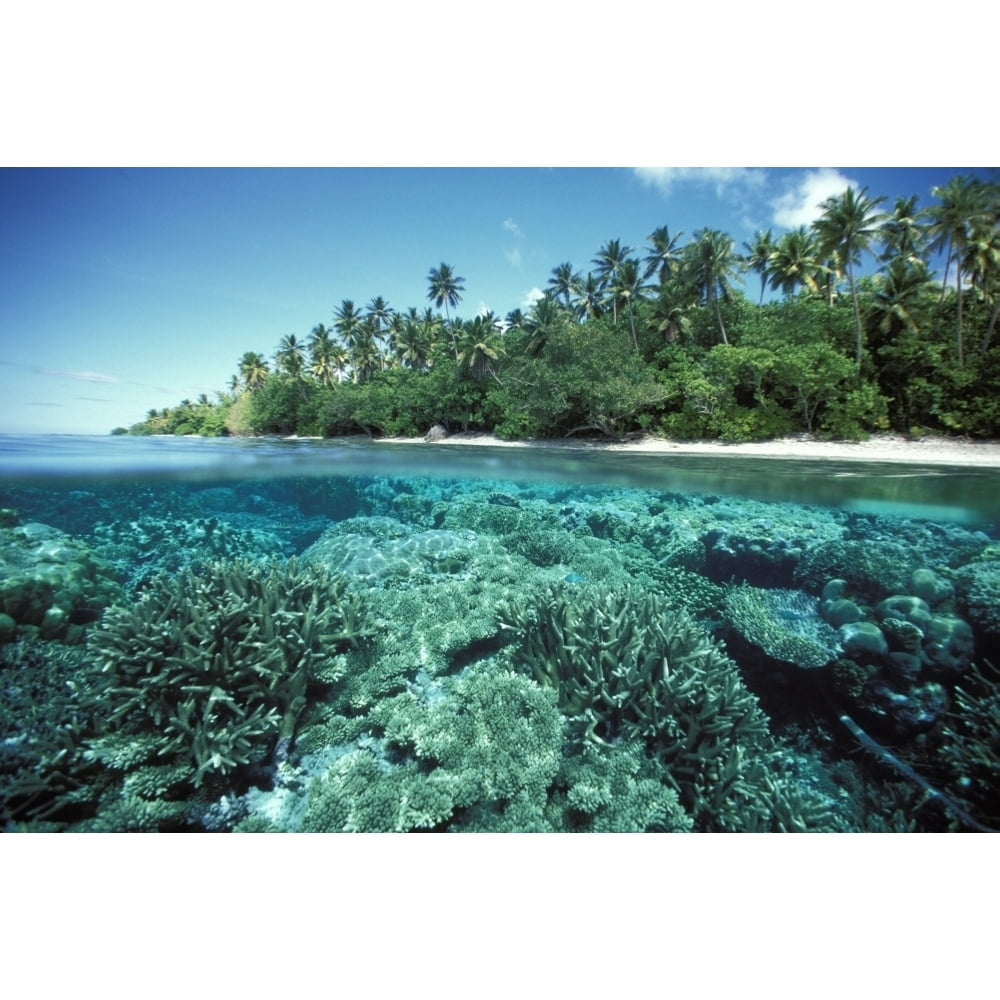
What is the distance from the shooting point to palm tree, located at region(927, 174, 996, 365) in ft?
46.0

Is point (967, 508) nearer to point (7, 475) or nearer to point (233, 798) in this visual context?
point (233, 798)

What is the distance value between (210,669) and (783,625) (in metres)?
5.79

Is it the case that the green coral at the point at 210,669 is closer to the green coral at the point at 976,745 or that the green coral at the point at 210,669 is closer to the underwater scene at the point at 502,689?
the underwater scene at the point at 502,689

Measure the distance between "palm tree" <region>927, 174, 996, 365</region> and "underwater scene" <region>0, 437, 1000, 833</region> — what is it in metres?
14.6

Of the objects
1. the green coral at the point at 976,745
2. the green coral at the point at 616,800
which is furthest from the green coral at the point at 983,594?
the green coral at the point at 616,800

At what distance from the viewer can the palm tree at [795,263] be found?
21969 millimetres

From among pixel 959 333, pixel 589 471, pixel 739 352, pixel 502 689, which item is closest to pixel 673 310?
pixel 739 352

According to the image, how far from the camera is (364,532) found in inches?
314

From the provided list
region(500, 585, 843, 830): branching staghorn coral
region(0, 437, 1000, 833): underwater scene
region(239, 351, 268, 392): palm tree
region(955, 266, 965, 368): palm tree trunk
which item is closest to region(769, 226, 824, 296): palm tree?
region(955, 266, 965, 368): palm tree trunk

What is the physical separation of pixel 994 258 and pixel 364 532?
24.9 m

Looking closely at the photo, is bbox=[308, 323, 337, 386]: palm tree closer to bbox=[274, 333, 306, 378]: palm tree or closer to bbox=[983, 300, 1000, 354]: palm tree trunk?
bbox=[274, 333, 306, 378]: palm tree

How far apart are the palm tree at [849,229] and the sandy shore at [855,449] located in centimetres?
344

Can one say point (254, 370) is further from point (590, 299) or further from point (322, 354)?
point (590, 299)

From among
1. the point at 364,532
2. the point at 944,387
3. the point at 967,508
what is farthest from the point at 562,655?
the point at 944,387
